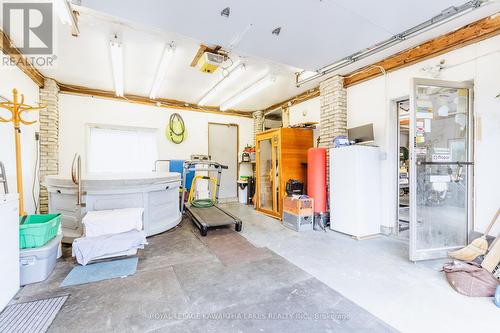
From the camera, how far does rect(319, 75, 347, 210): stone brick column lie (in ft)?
15.8

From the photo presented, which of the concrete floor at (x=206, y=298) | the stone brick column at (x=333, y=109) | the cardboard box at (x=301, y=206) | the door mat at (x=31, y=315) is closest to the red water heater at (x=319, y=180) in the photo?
the cardboard box at (x=301, y=206)

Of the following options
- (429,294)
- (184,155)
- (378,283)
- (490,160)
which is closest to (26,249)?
(378,283)

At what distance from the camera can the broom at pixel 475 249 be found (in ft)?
9.43

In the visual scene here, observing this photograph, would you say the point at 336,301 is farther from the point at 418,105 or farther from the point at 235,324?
the point at 418,105

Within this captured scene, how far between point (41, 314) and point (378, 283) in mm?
3357

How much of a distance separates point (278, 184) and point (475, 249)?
11.8 feet

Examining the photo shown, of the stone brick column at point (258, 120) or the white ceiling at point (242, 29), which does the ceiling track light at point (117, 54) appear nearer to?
the white ceiling at point (242, 29)

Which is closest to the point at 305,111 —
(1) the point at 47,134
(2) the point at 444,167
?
(2) the point at 444,167

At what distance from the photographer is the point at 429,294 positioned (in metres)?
2.32

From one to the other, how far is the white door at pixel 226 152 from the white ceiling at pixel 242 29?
3.00 m

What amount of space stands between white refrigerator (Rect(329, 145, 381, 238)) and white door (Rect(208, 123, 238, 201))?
169 inches

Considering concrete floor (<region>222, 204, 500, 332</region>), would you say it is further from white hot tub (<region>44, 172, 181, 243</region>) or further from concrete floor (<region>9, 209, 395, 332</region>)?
white hot tub (<region>44, 172, 181, 243</region>)

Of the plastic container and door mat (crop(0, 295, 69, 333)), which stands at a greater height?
the plastic container

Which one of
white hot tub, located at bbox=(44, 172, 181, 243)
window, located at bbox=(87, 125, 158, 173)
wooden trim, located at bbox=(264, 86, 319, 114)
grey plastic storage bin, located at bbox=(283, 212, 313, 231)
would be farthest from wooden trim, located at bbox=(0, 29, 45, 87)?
wooden trim, located at bbox=(264, 86, 319, 114)
